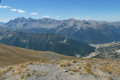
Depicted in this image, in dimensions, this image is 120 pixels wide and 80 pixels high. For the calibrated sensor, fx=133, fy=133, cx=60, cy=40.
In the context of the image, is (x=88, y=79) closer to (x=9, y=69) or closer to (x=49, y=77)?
(x=49, y=77)

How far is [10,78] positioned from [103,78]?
14045 millimetres

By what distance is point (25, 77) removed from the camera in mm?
19688

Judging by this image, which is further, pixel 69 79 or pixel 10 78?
pixel 10 78

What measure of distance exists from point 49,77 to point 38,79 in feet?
5.44

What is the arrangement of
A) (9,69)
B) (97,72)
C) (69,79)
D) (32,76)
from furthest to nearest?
1. (9,69)
2. (97,72)
3. (32,76)
4. (69,79)

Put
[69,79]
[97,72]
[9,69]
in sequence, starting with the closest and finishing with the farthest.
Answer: [69,79] → [97,72] → [9,69]

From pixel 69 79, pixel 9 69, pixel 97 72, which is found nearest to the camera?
pixel 69 79

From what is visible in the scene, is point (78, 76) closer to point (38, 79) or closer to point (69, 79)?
point (69, 79)

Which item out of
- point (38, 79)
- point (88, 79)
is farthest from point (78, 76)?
point (38, 79)

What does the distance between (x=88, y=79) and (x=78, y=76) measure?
156 centimetres

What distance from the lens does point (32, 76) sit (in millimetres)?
20203

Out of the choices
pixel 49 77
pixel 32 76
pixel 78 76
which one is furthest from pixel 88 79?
pixel 32 76

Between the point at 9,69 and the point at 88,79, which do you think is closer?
the point at 88,79

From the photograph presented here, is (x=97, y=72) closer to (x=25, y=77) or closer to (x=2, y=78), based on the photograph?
(x=25, y=77)
